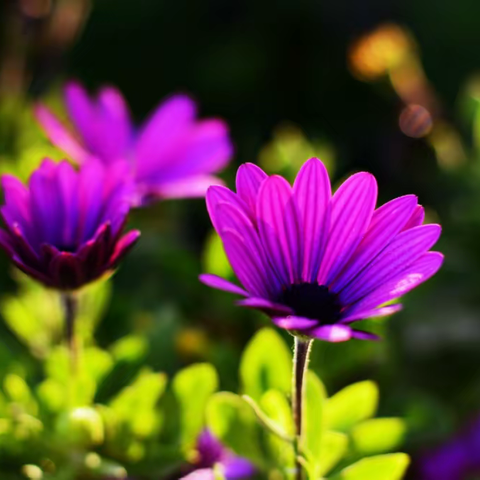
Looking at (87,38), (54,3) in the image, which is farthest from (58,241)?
(87,38)

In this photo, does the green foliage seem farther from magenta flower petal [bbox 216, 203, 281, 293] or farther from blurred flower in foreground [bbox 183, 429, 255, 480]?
magenta flower petal [bbox 216, 203, 281, 293]

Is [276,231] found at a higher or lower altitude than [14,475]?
higher

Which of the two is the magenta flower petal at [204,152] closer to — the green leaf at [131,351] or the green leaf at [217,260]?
the green leaf at [217,260]

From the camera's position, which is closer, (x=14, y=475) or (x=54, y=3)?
(x=14, y=475)

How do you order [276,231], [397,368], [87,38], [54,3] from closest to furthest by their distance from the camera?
1. [276,231]
2. [397,368]
3. [54,3]
4. [87,38]

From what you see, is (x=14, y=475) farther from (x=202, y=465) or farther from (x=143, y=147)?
(x=143, y=147)

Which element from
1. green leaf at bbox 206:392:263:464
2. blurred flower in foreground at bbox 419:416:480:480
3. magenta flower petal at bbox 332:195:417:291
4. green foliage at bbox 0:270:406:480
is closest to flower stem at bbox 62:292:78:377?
green foliage at bbox 0:270:406:480

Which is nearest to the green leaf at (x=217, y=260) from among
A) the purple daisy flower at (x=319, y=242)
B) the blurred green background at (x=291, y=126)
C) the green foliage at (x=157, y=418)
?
the blurred green background at (x=291, y=126)

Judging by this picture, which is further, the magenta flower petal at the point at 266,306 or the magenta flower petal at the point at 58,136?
A: the magenta flower petal at the point at 58,136
